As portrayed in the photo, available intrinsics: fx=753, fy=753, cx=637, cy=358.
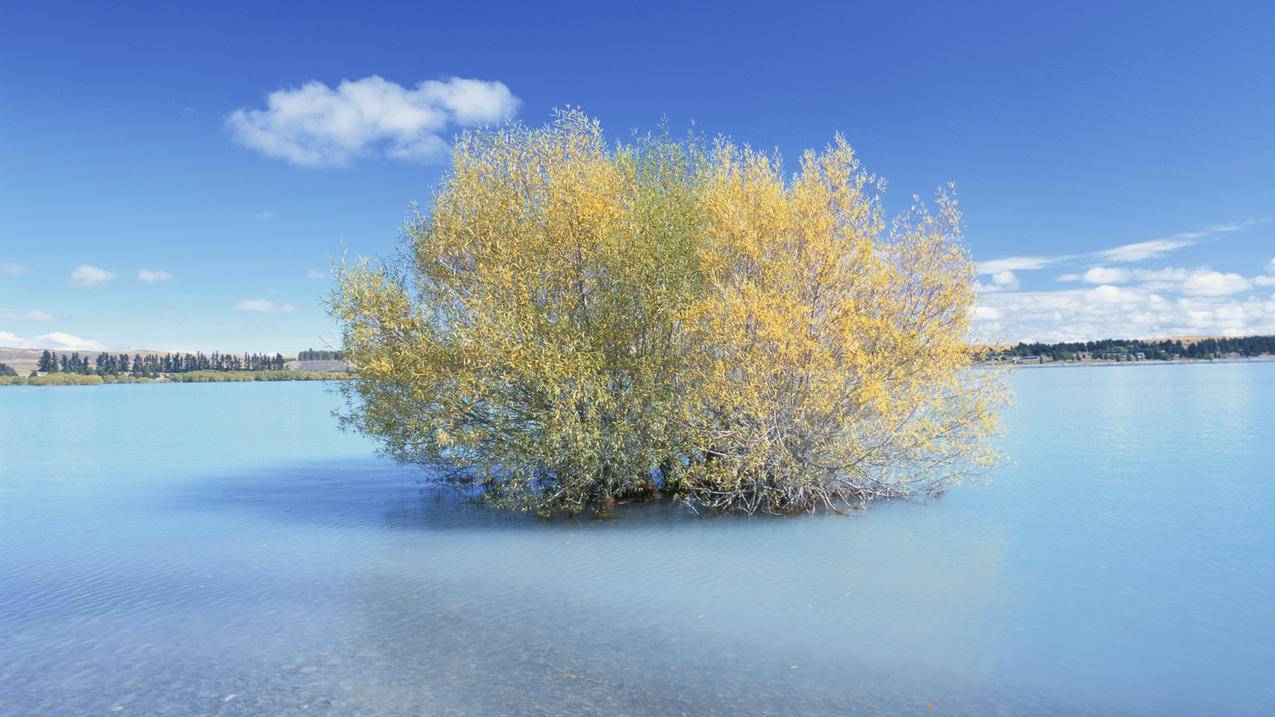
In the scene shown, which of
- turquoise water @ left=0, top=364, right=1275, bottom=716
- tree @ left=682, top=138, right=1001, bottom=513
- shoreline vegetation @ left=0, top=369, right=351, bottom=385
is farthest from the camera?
shoreline vegetation @ left=0, top=369, right=351, bottom=385

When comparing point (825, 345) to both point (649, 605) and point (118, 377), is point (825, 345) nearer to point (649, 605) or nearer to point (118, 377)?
point (649, 605)

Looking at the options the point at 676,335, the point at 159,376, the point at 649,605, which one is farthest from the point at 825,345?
the point at 159,376

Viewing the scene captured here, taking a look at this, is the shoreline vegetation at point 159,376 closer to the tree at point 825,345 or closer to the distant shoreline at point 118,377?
the distant shoreline at point 118,377

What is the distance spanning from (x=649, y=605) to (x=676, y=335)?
827cm

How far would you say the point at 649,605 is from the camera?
44.2ft

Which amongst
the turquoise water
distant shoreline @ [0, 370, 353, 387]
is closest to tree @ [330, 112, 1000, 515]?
the turquoise water

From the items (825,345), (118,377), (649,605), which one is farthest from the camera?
(118,377)

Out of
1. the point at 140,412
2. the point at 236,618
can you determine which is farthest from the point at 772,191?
the point at 140,412

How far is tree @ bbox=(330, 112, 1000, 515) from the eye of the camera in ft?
59.7

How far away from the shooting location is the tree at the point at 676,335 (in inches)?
717

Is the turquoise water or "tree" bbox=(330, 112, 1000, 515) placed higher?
"tree" bbox=(330, 112, 1000, 515)

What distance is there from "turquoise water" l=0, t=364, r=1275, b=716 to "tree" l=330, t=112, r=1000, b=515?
1.98 m

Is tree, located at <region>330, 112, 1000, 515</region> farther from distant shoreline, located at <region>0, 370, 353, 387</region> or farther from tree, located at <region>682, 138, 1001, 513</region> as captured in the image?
distant shoreline, located at <region>0, 370, 353, 387</region>

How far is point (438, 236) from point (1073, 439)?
32271 mm
